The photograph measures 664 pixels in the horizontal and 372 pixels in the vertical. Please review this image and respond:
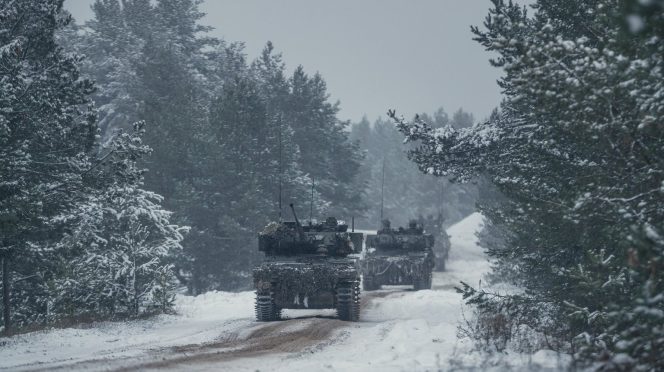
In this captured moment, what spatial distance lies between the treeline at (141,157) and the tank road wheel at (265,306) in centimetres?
285

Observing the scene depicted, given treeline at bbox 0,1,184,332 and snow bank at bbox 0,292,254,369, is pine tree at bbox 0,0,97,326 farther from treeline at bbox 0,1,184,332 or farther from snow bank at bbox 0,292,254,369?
snow bank at bbox 0,292,254,369

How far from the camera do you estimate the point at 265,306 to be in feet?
53.0

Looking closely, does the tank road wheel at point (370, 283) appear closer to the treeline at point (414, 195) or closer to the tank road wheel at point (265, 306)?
the tank road wheel at point (265, 306)

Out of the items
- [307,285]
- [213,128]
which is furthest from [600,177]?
[213,128]

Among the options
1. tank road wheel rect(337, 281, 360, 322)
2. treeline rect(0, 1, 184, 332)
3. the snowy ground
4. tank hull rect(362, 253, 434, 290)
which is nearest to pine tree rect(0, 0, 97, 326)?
treeline rect(0, 1, 184, 332)

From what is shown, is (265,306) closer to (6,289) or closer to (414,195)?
(6,289)

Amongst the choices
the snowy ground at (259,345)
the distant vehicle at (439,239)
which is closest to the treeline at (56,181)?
the snowy ground at (259,345)

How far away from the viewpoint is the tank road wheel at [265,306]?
52.9 feet

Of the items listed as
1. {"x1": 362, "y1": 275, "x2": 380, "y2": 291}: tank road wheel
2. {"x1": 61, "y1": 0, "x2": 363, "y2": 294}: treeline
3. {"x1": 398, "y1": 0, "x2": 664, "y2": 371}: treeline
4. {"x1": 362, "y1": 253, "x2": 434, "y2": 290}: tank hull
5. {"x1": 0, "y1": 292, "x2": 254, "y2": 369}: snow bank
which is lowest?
{"x1": 0, "y1": 292, "x2": 254, "y2": 369}: snow bank

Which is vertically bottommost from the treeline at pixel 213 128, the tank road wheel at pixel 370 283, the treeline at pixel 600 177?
the tank road wheel at pixel 370 283

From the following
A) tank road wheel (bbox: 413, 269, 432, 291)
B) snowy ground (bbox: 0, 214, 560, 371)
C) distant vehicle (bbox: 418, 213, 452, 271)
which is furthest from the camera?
distant vehicle (bbox: 418, 213, 452, 271)

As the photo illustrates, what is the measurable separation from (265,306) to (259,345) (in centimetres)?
417

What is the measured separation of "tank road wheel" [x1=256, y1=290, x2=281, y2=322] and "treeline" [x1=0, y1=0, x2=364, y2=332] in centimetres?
285

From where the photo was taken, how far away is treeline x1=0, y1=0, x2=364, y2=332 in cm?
1675
